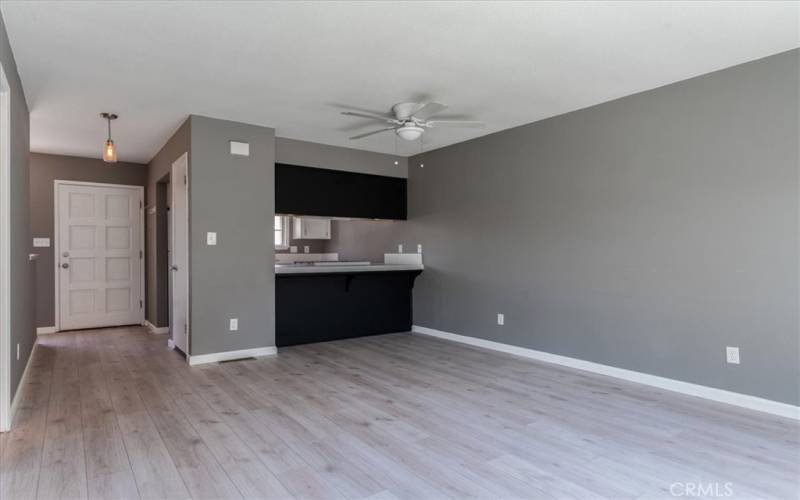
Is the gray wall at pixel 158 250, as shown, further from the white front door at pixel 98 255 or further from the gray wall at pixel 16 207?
the gray wall at pixel 16 207

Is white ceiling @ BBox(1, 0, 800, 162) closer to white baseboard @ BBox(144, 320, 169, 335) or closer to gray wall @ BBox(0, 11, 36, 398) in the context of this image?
gray wall @ BBox(0, 11, 36, 398)

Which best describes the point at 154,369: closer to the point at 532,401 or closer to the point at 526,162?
the point at 532,401

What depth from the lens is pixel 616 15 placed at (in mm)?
2594

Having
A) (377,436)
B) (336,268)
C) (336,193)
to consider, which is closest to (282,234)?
(336,193)

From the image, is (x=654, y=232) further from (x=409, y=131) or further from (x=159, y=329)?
(x=159, y=329)

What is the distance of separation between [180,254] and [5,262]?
2.09 m

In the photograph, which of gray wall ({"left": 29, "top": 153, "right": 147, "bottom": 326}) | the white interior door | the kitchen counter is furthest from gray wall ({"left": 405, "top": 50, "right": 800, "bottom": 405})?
gray wall ({"left": 29, "top": 153, "right": 147, "bottom": 326})

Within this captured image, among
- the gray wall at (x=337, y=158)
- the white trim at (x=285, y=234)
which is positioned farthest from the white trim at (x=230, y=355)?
the white trim at (x=285, y=234)

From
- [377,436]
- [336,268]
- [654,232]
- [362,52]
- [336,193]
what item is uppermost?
[362,52]

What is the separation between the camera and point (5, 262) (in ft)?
8.79

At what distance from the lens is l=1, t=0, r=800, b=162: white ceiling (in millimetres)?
2551


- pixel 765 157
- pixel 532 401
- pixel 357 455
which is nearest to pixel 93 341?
pixel 357 455

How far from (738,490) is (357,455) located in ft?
5.86

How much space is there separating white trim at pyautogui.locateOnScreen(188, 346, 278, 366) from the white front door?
118 inches
